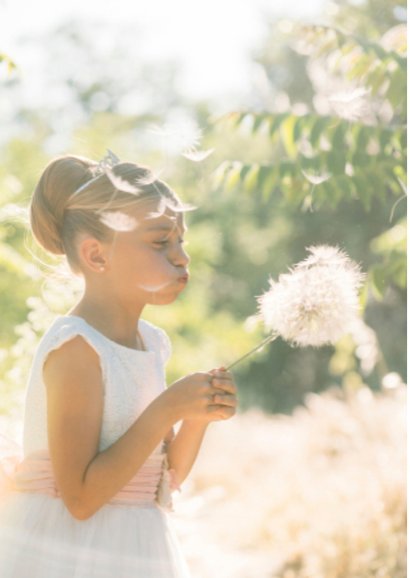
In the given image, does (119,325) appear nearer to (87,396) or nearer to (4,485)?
(87,396)

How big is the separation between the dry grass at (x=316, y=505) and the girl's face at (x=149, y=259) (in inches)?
155

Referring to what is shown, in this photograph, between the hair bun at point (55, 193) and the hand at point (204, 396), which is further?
the hair bun at point (55, 193)

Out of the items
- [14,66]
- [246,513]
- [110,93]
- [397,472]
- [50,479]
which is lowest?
[110,93]

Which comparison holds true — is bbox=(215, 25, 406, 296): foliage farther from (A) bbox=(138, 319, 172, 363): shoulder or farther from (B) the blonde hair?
(B) the blonde hair

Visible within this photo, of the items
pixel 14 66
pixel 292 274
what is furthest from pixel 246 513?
pixel 292 274

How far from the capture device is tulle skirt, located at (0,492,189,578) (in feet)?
6.75

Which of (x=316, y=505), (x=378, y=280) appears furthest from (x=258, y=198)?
(x=378, y=280)

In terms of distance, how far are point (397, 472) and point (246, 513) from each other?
2.07 m

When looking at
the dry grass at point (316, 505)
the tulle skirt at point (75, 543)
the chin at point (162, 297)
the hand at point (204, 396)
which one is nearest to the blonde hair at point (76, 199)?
the chin at point (162, 297)

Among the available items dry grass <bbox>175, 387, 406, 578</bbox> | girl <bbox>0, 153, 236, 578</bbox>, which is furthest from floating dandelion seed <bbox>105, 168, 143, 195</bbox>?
dry grass <bbox>175, 387, 406, 578</bbox>

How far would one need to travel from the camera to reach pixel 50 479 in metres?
2.11

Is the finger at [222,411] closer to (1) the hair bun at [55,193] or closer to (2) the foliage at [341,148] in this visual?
(1) the hair bun at [55,193]

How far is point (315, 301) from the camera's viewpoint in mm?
2160

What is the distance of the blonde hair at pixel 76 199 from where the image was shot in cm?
216
